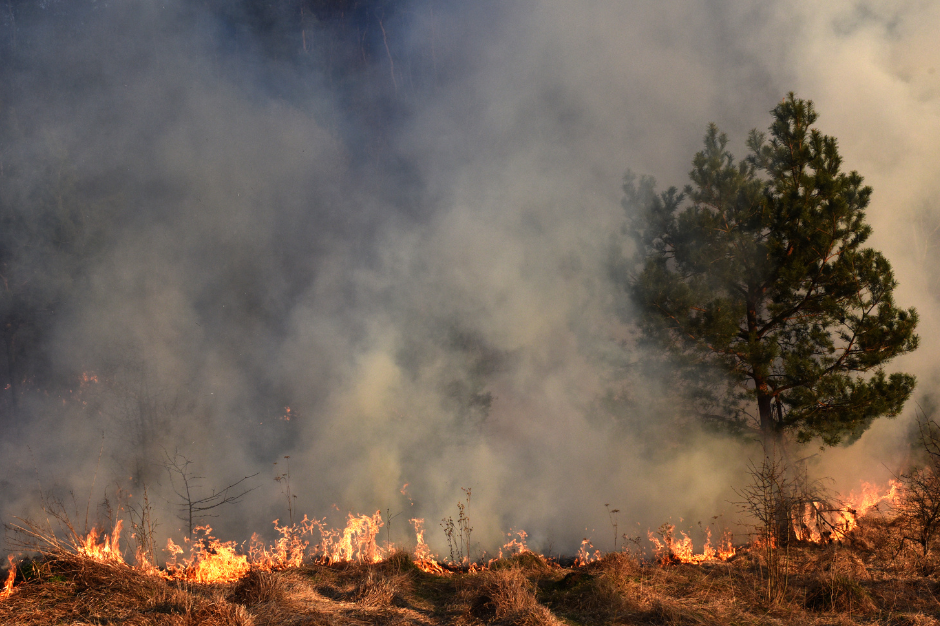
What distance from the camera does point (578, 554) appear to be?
398 inches

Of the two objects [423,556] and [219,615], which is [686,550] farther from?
[219,615]

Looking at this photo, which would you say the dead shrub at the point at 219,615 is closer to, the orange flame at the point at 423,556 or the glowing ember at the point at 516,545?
the orange flame at the point at 423,556

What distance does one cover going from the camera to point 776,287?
8.75 metres

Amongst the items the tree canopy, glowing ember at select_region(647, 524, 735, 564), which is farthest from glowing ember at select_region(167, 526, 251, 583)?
the tree canopy

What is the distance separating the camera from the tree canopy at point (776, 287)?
317 inches

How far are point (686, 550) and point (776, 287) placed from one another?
5.02m

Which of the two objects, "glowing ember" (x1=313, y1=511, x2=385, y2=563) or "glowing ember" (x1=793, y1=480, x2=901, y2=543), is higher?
"glowing ember" (x1=793, y1=480, x2=901, y2=543)

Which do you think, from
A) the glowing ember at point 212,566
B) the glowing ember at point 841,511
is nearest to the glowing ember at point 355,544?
the glowing ember at point 212,566

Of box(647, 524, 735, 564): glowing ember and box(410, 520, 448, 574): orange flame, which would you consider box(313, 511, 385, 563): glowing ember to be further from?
box(647, 524, 735, 564): glowing ember

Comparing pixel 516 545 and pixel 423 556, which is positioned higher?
pixel 516 545

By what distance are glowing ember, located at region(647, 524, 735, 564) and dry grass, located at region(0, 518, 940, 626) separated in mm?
1822

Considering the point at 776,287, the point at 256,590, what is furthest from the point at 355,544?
the point at 776,287

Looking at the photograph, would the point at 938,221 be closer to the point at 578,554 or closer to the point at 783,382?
the point at 783,382

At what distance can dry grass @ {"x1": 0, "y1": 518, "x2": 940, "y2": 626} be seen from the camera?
16.5 ft
